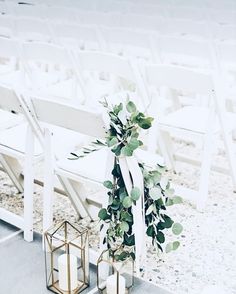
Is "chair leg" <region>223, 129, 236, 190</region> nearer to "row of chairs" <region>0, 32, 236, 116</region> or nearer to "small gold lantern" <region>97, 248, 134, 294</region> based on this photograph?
"row of chairs" <region>0, 32, 236, 116</region>

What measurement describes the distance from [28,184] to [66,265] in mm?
568

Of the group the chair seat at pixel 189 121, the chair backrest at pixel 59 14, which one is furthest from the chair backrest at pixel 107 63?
the chair backrest at pixel 59 14

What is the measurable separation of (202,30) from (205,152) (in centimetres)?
167

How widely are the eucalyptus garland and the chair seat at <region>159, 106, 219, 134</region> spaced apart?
0.84 metres

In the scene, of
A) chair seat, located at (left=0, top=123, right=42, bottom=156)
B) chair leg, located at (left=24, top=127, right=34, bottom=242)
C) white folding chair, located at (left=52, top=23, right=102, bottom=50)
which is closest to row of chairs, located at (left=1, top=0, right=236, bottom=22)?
white folding chair, located at (left=52, top=23, right=102, bottom=50)

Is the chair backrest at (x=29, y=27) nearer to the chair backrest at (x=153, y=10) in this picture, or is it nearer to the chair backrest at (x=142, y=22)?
the chair backrest at (x=142, y=22)

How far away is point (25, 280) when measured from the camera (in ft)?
8.84

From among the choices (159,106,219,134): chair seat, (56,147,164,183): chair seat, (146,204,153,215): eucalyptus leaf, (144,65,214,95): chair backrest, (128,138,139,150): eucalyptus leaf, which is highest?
(144,65,214,95): chair backrest

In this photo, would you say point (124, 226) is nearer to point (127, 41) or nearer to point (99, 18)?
point (127, 41)

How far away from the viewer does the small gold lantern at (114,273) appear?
2.53m

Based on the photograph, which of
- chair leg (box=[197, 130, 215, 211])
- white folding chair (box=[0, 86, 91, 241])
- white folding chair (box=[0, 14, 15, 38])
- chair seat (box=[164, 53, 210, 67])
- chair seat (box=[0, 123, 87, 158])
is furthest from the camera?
white folding chair (box=[0, 14, 15, 38])

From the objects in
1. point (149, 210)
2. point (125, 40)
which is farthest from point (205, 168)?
point (125, 40)

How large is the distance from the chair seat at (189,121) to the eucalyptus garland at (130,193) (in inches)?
32.9

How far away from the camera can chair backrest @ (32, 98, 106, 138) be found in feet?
8.04
